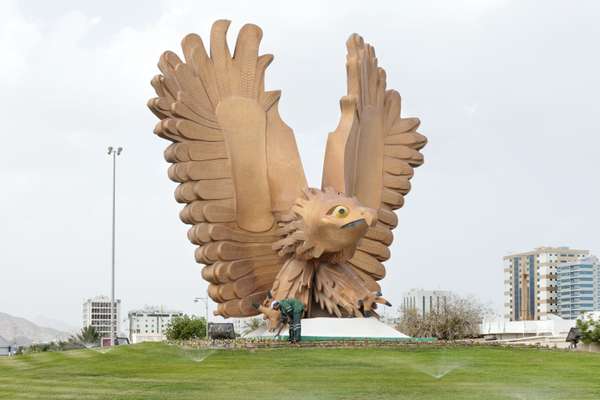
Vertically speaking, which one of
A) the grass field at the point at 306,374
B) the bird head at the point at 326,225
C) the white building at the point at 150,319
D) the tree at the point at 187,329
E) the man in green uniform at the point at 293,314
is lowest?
the white building at the point at 150,319

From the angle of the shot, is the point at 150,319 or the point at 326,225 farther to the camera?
the point at 150,319

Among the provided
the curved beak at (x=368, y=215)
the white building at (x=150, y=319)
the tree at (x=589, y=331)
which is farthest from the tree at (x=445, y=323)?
the white building at (x=150, y=319)

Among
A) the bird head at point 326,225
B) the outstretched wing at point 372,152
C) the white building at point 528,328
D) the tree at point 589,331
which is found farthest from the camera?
the white building at point 528,328

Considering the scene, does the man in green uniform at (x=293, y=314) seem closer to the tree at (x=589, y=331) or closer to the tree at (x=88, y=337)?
the tree at (x=589, y=331)

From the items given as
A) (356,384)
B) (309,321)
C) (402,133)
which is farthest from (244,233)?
(356,384)

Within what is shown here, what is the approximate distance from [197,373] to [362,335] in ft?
33.0

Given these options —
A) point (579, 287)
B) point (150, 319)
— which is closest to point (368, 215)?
point (579, 287)

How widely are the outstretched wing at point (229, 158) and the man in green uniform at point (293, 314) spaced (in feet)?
8.89

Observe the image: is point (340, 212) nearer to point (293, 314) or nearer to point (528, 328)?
point (293, 314)

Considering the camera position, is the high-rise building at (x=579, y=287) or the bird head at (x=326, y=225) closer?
the bird head at (x=326, y=225)

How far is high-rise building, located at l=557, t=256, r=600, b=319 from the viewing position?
98.4 metres

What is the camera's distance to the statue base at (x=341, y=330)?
2647cm

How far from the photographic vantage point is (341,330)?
2688cm

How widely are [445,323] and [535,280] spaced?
54.1 meters
